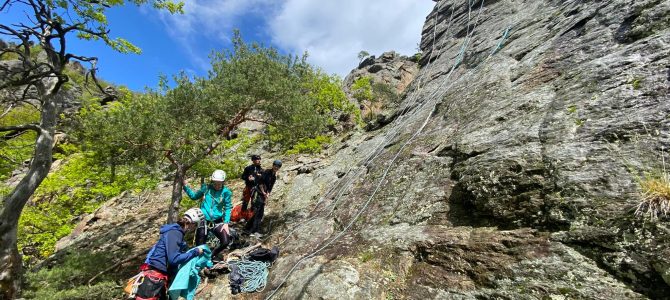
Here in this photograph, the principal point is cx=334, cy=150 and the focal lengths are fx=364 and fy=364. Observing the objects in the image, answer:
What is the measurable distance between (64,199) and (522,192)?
1662 cm

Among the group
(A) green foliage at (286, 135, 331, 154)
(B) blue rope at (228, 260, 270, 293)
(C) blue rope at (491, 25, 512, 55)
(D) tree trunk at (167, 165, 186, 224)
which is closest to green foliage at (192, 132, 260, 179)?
(A) green foliage at (286, 135, 331, 154)

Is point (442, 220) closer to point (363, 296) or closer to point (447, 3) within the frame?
point (363, 296)

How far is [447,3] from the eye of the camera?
2761 centimetres

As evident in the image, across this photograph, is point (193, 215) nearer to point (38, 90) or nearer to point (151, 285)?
point (151, 285)

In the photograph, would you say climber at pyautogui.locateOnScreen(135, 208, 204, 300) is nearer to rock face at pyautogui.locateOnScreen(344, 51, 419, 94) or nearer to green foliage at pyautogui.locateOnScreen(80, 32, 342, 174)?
green foliage at pyautogui.locateOnScreen(80, 32, 342, 174)

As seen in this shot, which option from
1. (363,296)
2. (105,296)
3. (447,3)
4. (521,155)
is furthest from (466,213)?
(447,3)

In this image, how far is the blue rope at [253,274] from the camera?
23.4ft

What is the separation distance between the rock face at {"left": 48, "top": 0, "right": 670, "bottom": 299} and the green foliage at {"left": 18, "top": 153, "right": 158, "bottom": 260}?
25.5ft

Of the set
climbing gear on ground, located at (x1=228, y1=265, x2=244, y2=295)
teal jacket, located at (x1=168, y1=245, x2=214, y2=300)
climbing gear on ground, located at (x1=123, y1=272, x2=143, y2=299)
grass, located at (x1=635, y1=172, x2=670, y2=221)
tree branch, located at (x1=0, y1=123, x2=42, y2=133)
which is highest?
tree branch, located at (x1=0, y1=123, x2=42, y2=133)

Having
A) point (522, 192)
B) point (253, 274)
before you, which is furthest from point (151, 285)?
point (522, 192)

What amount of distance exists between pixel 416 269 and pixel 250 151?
1846 centimetres

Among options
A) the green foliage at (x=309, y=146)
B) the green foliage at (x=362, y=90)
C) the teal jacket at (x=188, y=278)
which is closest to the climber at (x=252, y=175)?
the teal jacket at (x=188, y=278)

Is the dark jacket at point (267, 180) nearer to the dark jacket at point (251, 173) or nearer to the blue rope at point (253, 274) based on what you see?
the dark jacket at point (251, 173)

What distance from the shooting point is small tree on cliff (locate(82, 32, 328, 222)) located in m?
10.8
